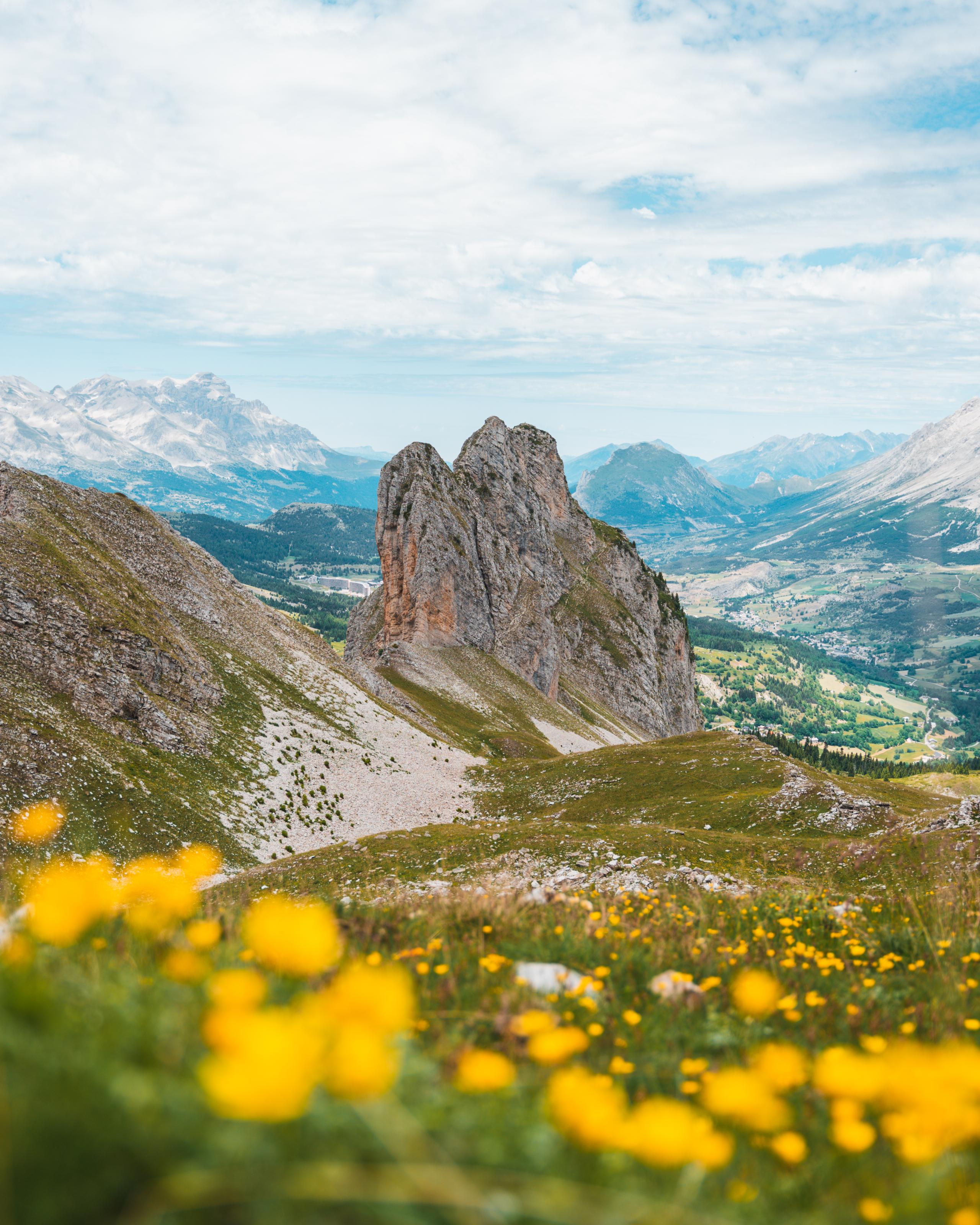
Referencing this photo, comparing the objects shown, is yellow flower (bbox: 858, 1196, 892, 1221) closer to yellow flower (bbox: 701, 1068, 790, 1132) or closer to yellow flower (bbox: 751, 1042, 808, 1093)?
yellow flower (bbox: 701, 1068, 790, 1132)

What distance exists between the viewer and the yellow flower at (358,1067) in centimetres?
228

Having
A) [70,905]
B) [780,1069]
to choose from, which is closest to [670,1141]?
[780,1069]

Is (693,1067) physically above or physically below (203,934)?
below

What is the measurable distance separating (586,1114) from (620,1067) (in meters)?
2.15

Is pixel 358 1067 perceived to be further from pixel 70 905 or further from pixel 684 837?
pixel 684 837

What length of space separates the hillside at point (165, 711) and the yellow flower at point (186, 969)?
2569 cm

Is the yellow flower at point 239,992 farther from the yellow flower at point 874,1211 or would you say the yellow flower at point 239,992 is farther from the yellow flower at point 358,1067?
the yellow flower at point 874,1211

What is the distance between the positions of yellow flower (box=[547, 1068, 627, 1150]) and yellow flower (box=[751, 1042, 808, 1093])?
3.15 ft

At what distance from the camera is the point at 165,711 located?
42.7 meters

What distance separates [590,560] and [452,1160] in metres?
136

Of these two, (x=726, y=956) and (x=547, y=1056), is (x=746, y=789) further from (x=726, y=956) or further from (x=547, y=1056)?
(x=547, y=1056)

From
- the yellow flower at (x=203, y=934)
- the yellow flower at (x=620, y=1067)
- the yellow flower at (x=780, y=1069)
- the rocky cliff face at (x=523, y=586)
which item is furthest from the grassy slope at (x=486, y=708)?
the yellow flower at (x=780, y=1069)

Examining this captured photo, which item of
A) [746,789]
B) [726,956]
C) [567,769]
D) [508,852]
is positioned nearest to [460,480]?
[567,769]

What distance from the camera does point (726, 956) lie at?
8062 mm
